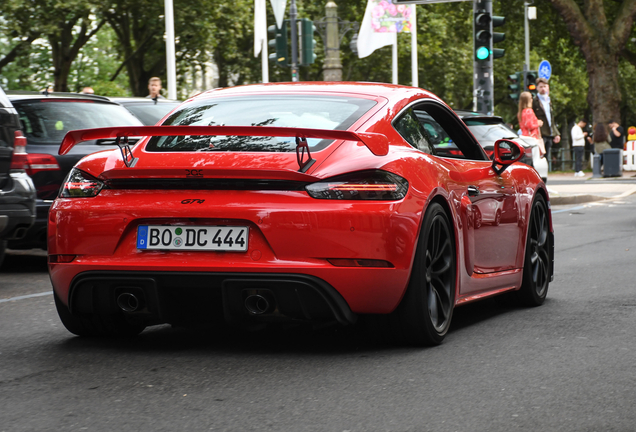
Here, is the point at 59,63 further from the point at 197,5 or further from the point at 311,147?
the point at 311,147

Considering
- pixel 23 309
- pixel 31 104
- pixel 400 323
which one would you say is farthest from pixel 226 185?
pixel 31 104

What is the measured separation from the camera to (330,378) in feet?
15.1

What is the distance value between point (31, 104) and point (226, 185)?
215 inches

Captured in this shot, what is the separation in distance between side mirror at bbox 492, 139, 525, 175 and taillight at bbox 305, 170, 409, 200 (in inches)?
68.4

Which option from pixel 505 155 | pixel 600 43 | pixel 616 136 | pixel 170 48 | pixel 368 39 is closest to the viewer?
pixel 505 155

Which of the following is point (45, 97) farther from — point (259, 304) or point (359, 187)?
point (359, 187)

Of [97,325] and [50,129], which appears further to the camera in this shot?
[50,129]

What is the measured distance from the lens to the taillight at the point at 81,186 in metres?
5.15

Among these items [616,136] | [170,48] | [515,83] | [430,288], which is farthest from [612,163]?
[430,288]

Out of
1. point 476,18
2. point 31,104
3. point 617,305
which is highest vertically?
point 476,18

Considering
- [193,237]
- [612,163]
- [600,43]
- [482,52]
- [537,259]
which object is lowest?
[537,259]

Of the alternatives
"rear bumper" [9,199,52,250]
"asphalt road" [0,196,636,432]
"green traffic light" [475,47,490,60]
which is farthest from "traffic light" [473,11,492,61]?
"asphalt road" [0,196,636,432]

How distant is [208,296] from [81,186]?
2.76ft

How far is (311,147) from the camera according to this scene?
4965mm
